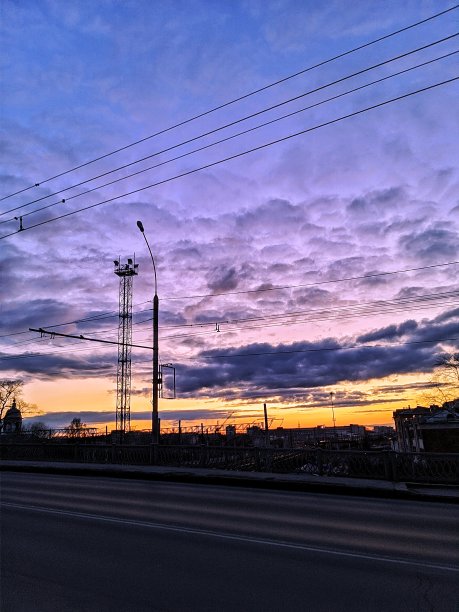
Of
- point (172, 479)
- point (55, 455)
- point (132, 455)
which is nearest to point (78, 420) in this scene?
point (55, 455)

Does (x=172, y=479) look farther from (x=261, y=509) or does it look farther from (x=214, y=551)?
(x=214, y=551)

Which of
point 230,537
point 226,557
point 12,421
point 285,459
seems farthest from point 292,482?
point 12,421

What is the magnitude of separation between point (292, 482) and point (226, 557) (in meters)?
9.44

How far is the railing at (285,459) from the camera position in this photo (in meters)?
16.0

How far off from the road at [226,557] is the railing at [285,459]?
402 centimetres

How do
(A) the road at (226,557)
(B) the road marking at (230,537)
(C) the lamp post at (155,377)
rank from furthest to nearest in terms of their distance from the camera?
(C) the lamp post at (155,377)
(B) the road marking at (230,537)
(A) the road at (226,557)

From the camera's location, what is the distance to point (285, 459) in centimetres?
1927

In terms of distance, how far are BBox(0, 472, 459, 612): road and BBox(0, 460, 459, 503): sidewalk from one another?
2.03 metres

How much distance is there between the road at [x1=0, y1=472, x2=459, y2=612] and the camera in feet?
17.1

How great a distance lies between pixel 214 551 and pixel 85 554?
173cm

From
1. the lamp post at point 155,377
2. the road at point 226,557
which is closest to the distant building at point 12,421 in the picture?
the lamp post at point 155,377

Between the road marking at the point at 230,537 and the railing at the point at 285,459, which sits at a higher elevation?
the railing at the point at 285,459

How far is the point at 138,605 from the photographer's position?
16.6 feet

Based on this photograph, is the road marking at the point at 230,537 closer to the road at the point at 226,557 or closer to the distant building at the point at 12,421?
the road at the point at 226,557
